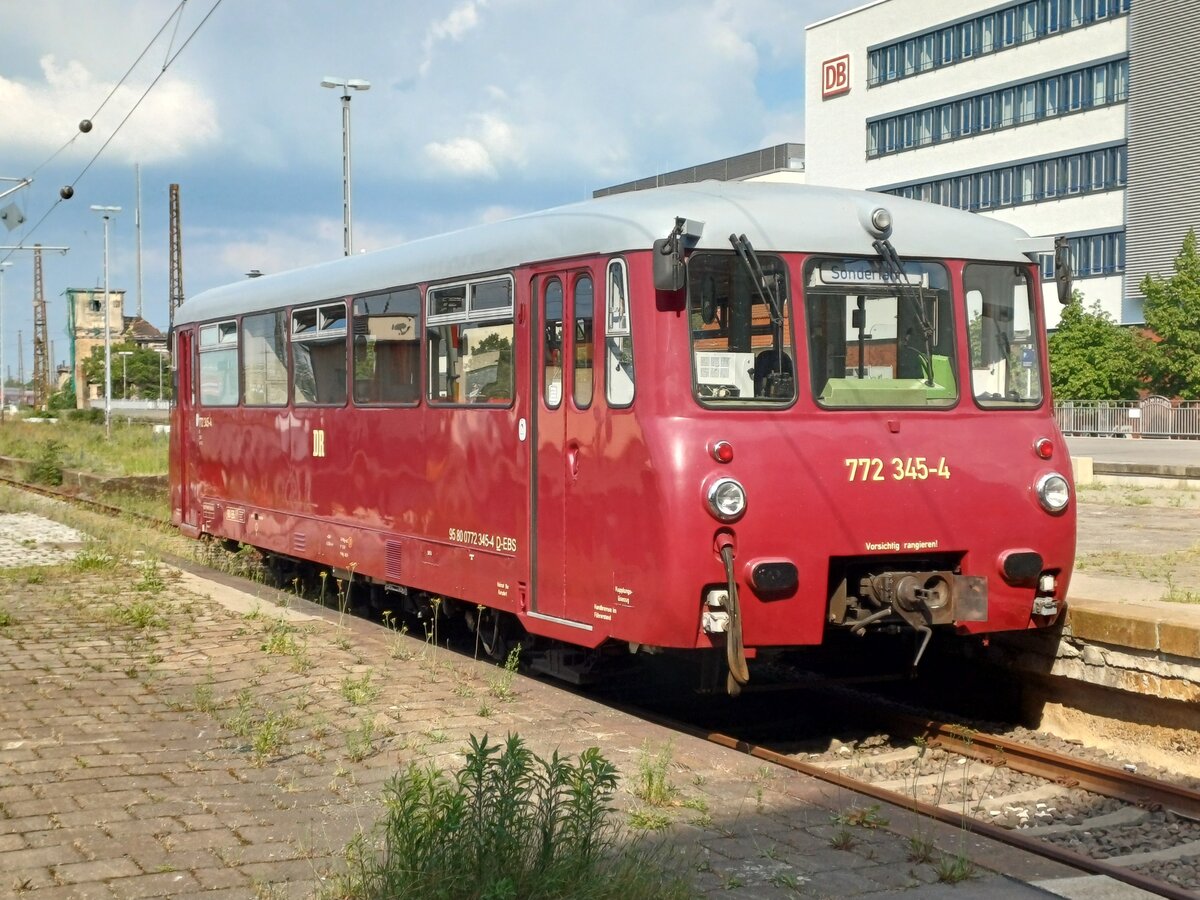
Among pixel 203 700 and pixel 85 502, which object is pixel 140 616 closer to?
pixel 203 700

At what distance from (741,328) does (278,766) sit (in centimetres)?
343

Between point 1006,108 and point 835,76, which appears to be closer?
point 1006,108

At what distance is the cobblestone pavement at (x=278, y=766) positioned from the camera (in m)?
5.61

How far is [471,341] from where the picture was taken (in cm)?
1018

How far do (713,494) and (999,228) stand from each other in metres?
2.87

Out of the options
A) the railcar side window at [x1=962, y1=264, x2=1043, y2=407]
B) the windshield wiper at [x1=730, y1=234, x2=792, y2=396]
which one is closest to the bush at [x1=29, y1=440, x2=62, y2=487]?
the windshield wiper at [x1=730, y1=234, x2=792, y2=396]

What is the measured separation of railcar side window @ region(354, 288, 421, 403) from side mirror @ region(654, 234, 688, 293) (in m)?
3.52

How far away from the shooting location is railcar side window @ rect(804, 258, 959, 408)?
27.2ft

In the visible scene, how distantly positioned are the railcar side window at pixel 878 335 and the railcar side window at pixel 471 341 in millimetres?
2259

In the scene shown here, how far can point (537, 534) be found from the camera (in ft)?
30.2

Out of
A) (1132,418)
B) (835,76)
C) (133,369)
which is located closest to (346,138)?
(1132,418)

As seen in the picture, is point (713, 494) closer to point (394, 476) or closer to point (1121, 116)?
point (394, 476)

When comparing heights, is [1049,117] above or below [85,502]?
above

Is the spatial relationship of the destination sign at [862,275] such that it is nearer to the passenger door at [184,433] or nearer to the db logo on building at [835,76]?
the passenger door at [184,433]
